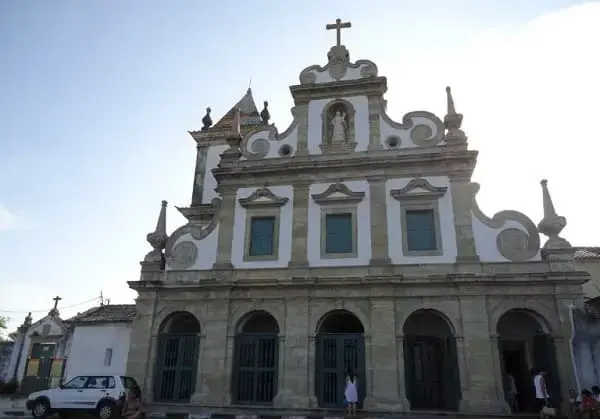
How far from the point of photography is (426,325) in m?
18.0

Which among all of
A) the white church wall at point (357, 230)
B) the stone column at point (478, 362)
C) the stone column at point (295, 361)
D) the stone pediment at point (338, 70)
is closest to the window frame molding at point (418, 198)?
the white church wall at point (357, 230)

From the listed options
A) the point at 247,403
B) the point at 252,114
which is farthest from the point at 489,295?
the point at 252,114

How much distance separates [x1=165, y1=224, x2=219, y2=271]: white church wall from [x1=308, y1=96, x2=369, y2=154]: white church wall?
533 cm

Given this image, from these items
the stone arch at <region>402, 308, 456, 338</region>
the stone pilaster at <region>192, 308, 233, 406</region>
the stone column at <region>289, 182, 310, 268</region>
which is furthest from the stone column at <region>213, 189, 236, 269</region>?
the stone arch at <region>402, 308, 456, 338</region>

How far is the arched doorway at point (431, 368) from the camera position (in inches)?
648

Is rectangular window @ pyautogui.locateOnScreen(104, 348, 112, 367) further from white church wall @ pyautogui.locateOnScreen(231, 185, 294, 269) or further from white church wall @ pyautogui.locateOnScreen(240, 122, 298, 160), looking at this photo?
white church wall @ pyautogui.locateOnScreen(240, 122, 298, 160)

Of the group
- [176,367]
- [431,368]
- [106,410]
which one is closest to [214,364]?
[176,367]

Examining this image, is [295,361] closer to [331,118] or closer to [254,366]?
[254,366]

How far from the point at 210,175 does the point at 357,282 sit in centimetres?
1078

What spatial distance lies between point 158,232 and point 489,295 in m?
12.9

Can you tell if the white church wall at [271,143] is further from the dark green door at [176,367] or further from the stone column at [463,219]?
the dark green door at [176,367]

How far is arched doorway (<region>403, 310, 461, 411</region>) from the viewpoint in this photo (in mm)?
16469

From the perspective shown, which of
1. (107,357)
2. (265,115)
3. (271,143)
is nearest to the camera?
(271,143)

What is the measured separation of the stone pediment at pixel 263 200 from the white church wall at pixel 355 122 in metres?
2.41
